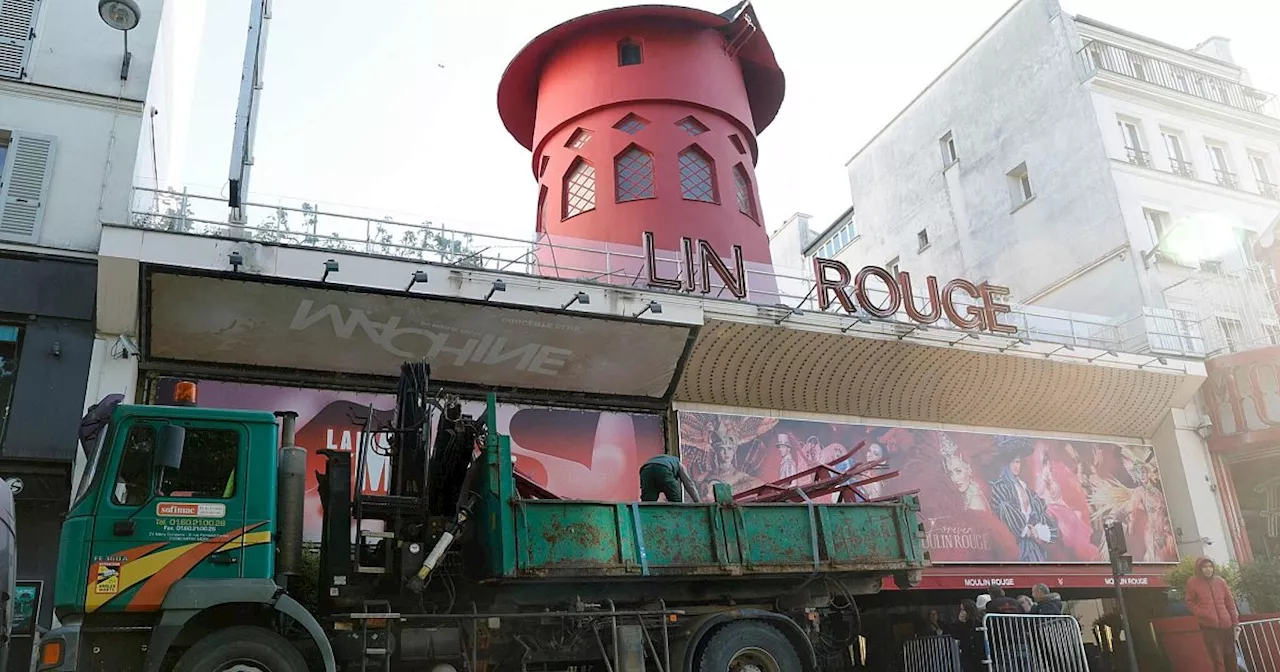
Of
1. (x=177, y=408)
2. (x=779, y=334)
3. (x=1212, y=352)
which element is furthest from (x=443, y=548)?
(x=1212, y=352)

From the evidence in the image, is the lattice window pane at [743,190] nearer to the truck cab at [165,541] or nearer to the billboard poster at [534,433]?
the billboard poster at [534,433]

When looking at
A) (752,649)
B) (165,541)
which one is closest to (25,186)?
(165,541)

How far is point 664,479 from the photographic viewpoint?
11188mm

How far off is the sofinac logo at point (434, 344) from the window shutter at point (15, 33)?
5894 millimetres

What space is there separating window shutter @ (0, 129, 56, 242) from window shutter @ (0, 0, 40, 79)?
1.23 meters

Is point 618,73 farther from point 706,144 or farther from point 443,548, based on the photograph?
point 443,548

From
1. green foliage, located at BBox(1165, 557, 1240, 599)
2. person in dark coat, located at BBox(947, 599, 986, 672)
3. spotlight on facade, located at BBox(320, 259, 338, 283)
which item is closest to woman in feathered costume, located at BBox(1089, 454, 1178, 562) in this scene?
green foliage, located at BBox(1165, 557, 1240, 599)

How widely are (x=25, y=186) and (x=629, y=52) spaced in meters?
14.1

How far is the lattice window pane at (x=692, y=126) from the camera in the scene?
22891mm

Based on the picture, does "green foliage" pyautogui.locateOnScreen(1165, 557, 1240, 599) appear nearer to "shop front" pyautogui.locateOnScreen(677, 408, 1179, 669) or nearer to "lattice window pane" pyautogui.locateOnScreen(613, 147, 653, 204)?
"shop front" pyautogui.locateOnScreen(677, 408, 1179, 669)

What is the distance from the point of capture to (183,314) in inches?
568

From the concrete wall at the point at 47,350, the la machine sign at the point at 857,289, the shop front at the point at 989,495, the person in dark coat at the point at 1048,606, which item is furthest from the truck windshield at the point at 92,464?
the person in dark coat at the point at 1048,606

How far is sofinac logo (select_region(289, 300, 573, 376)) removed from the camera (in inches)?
596

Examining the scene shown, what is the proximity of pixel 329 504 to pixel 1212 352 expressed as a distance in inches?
881
